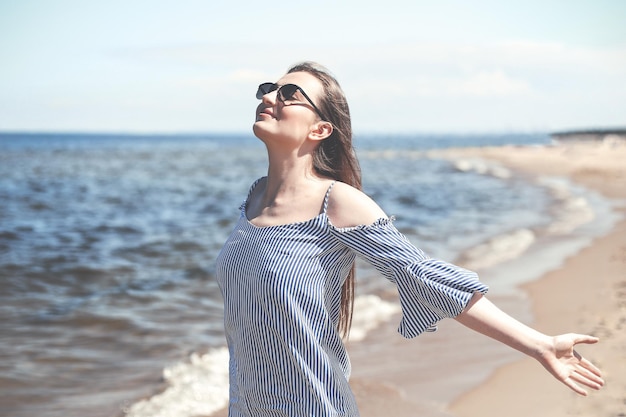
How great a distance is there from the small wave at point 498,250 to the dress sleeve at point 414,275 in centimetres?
798

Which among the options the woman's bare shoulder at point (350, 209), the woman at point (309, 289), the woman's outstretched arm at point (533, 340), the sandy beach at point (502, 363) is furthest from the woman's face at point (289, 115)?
the sandy beach at point (502, 363)

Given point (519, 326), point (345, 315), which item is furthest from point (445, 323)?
point (519, 326)

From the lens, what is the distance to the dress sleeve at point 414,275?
2047 mm

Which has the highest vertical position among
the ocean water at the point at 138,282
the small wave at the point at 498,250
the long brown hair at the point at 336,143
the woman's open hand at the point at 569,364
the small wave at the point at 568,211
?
the long brown hair at the point at 336,143

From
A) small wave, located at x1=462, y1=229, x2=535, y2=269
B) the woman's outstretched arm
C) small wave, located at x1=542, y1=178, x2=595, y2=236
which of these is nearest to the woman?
the woman's outstretched arm

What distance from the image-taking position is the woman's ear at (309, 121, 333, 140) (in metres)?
2.40

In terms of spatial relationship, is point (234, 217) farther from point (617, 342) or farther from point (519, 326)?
point (519, 326)

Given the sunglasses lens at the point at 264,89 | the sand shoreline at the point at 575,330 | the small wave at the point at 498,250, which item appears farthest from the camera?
the small wave at the point at 498,250

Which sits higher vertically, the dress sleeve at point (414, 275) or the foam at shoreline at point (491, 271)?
the dress sleeve at point (414, 275)

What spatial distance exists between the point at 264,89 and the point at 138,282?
7357 mm

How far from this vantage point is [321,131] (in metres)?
2.41

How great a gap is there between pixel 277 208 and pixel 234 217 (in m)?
14.3

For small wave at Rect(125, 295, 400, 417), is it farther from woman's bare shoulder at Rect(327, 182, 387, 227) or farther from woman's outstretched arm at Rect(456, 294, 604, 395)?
woman's outstretched arm at Rect(456, 294, 604, 395)

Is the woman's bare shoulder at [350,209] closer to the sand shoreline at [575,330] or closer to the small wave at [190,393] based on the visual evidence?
the sand shoreline at [575,330]
